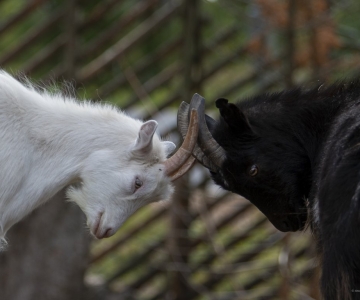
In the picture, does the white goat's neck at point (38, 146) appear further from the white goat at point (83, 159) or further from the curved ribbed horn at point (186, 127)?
the curved ribbed horn at point (186, 127)

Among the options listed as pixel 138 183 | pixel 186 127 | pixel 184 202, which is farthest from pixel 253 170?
pixel 184 202

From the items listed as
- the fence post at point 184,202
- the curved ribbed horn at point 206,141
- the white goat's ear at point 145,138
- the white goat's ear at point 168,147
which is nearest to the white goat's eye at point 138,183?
the white goat's ear at point 145,138

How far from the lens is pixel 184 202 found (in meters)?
8.00

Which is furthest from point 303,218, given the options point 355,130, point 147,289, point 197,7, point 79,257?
point 147,289

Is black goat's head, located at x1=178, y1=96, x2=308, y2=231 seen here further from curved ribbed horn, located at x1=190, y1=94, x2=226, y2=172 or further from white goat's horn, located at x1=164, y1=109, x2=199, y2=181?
white goat's horn, located at x1=164, y1=109, x2=199, y2=181

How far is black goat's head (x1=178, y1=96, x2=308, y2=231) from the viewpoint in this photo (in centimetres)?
457

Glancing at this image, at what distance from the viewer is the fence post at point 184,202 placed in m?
7.72

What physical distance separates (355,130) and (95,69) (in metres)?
4.48

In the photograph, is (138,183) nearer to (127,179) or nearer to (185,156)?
(127,179)

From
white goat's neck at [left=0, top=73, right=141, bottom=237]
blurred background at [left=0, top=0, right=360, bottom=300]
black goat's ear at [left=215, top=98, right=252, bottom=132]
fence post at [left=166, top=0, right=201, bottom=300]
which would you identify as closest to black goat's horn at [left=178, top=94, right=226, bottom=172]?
black goat's ear at [left=215, top=98, right=252, bottom=132]

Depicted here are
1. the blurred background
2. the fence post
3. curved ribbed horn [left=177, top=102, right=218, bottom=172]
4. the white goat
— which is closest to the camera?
the white goat

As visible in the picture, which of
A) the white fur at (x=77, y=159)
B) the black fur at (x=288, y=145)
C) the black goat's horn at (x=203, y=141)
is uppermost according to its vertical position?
the white fur at (x=77, y=159)

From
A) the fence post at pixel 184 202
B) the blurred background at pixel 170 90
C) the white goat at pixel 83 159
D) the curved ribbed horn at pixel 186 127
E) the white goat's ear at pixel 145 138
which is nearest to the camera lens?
the white goat's ear at pixel 145 138

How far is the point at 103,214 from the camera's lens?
4430mm
